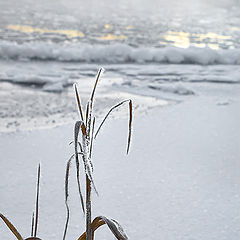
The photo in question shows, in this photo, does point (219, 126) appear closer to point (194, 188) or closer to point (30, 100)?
point (194, 188)

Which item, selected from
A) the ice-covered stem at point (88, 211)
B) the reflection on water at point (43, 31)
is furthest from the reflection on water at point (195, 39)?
the ice-covered stem at point (88, 211)

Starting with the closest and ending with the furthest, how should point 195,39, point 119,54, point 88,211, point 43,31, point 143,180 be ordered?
point 88,211, point 143,180, point 119,54, point 195,39, point 43,31

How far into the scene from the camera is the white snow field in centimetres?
110

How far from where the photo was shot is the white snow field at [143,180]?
1104mm

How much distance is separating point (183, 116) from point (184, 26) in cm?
762

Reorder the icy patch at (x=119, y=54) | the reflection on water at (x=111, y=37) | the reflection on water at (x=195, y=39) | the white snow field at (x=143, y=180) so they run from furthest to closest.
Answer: the reflection on water at (x=111, y=37) < the reflection on water at (x=195, y=39) < the icy patch at (x=119, y=54) < the white snow field at (x=143, y=180)

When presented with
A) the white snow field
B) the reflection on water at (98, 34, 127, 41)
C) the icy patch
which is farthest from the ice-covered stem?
the reflection on water at (98, 34, 127, 41)

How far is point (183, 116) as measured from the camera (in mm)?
2527

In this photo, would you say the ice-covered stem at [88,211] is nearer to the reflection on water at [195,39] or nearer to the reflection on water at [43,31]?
the reflection on water at [195,39]

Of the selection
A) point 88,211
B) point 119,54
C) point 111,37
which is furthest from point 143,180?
point 111,37

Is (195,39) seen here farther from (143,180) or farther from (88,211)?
(88,211)

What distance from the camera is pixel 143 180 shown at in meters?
1.45

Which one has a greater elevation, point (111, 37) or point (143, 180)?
point (111, 37)

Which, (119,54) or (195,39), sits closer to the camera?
(119,54)
